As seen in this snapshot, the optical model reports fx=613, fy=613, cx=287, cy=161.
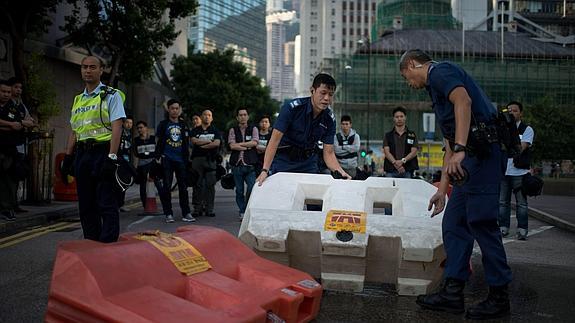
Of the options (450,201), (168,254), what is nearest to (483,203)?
(450,201)

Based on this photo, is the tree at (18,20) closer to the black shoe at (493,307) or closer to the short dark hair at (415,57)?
the short dark hair at (415,57)

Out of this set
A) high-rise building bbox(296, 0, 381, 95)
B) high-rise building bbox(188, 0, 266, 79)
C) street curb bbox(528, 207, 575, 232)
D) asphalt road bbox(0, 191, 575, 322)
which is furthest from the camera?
high-rise building bbox(188, 0, 266, 79)

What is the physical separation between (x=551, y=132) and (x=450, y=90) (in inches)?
1511

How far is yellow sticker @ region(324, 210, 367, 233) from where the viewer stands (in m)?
4.45

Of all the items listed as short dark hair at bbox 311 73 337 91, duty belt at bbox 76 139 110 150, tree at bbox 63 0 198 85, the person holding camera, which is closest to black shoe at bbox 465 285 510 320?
short dark hair at bbox 311 73 337 91

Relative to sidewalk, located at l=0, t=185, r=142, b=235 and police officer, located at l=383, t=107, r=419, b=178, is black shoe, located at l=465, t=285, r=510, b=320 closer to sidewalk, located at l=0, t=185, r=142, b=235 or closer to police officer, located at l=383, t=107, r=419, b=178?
police officer, located at l=383, t=107, r=419, b=178

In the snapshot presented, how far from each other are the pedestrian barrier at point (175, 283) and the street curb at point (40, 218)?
17.2 feet

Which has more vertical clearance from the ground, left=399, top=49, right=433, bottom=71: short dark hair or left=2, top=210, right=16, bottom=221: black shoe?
left=399, top=49, right=433, bottom=71: short dark hair

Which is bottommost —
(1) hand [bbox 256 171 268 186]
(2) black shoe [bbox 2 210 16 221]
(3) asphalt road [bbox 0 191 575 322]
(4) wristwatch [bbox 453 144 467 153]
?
(3) asphalt road [bbox 0 191 575 322]

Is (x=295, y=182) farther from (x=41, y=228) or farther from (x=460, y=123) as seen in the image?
(x=41, y=228)

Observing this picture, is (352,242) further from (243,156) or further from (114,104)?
(243,156)

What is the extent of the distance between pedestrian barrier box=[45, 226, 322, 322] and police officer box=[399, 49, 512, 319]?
107 cm

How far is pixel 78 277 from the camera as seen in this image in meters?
3.07

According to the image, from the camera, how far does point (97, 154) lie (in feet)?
16.4
